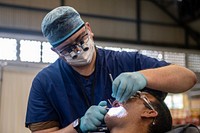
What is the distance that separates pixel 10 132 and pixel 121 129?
9.27 ft

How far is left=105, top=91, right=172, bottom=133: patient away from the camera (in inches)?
58.8

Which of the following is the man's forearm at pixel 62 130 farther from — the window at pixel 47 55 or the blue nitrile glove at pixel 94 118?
the window at pixel 47 55

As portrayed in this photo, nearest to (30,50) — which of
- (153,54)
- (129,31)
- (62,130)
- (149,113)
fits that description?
(129,31)

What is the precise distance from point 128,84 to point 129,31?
6.78 meters

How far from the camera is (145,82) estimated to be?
1439 mm

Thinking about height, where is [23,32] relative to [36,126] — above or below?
above

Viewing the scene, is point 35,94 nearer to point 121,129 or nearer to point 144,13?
point 121,129

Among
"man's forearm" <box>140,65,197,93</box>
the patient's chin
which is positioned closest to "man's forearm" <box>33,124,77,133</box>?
the patient's chin

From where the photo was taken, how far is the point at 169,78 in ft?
4.92

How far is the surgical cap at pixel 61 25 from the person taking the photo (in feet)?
5.19

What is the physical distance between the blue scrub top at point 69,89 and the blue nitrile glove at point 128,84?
24 cm

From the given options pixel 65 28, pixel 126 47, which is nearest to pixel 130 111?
pixel 65 28

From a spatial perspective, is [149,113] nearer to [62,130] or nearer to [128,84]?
[128,84]

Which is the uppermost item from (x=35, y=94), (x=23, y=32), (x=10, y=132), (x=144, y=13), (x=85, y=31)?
(x=144, y=13)
